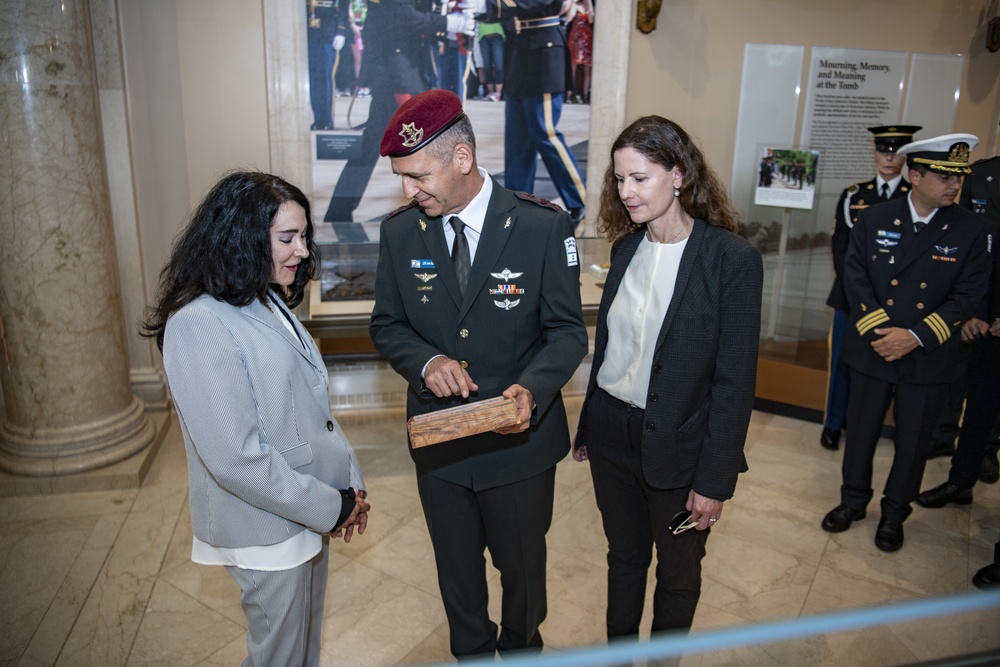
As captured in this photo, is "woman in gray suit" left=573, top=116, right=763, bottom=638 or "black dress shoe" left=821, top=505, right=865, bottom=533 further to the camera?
"black dress shoe" left=821, top=505, right=865, bottom=533

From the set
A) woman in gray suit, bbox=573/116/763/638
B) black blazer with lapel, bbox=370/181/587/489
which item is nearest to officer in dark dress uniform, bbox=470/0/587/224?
woman in gray suit, bbox=573/116/763/638

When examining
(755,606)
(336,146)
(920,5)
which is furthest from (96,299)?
(920,5)

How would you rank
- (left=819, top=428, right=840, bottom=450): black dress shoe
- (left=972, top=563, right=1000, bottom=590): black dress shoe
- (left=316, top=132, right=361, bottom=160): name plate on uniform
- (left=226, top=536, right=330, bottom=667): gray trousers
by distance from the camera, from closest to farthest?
1. (left=226, top=536, right=330, bottom=667): gray trousers
2. (left=972, top=563, right=1000, bottom=590): black dress shoe
3. (left=819, top=428, right=840, bottom=450): black dress shoe
4. (left=316, top=132, right=361, bottom=160): name plate on uniform

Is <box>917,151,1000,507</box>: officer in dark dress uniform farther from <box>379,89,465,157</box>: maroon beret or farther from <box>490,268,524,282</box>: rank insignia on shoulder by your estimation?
<box>379,89,465,157</box>: maroon beret

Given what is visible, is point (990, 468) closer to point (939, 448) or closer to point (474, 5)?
point (939, 448)

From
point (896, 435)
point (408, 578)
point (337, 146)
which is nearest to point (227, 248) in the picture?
point (408, 578)

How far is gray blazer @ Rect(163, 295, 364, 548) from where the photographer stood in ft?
5.17

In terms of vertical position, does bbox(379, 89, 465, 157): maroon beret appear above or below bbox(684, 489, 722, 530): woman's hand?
above

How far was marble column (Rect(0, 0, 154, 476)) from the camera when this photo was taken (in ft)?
12.1

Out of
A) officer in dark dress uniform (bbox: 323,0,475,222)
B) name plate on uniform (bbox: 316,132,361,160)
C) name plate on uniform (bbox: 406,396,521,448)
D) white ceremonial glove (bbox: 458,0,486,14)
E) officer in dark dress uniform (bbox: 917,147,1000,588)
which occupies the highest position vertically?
white ceremonial glove (bbox: 458,0,486,14)

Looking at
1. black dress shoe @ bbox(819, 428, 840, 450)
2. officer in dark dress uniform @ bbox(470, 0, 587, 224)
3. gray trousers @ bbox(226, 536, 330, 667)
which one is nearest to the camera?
gray trousers @ bbox(226, 536, 330, 667)

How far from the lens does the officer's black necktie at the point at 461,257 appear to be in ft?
7.02

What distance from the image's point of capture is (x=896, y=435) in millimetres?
3553

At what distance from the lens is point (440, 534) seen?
2.26 m
